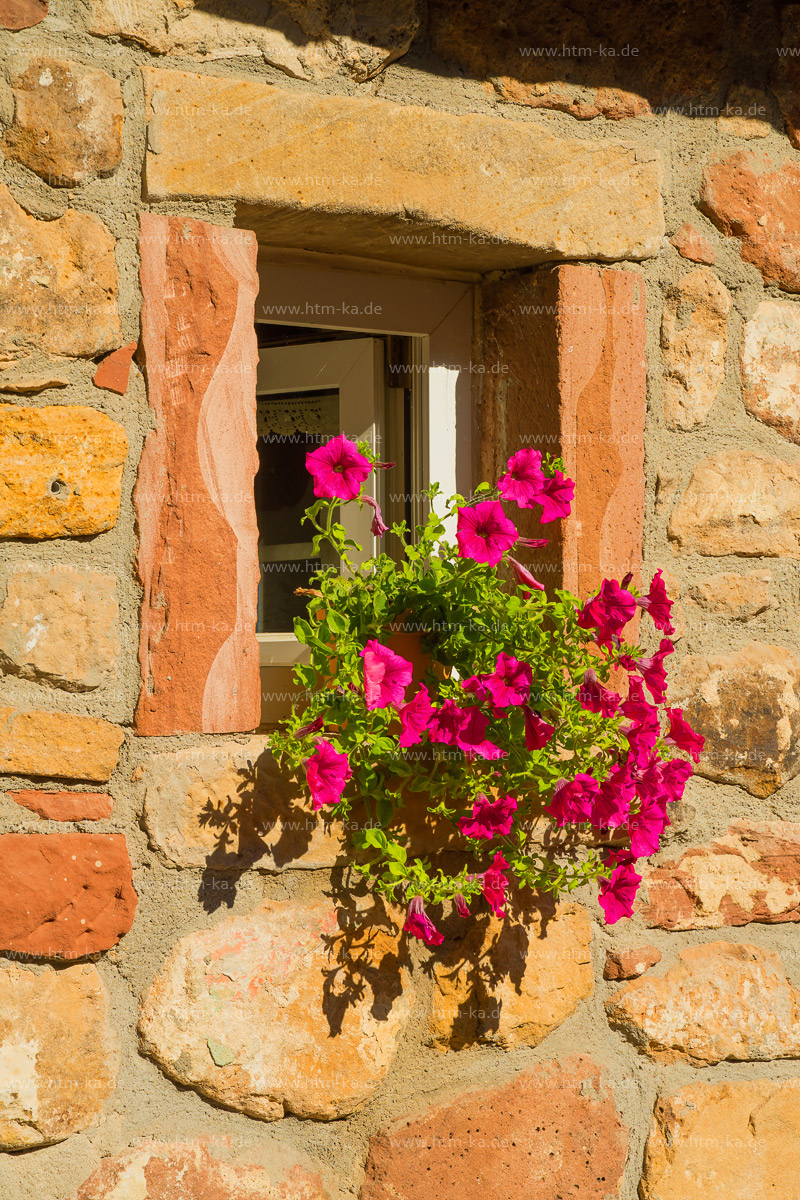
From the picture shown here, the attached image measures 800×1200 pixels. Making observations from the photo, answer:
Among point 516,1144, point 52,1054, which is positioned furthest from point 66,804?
point 516,1144

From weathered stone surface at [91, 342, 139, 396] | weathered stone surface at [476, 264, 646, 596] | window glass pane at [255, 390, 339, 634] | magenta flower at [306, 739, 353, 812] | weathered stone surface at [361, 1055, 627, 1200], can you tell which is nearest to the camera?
magenta flower at [306, 739, 353, 812]

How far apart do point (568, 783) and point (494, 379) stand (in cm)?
77

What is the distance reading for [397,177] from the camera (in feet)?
5.34

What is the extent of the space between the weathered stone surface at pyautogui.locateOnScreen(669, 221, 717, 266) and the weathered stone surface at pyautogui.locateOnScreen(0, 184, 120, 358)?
0.96 m

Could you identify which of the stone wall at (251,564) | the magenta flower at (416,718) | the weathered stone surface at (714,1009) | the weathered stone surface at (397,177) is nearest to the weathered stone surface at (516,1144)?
the stone wall at (251,564)

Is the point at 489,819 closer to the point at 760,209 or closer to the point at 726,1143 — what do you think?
the point at 726,1143

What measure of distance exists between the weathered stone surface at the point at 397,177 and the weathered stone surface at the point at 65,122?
0.06 metres

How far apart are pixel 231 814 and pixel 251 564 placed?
1.20 ft

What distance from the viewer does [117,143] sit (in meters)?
1.49

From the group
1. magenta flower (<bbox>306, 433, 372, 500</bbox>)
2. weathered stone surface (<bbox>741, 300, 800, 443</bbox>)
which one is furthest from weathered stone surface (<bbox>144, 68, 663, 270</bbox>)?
magenta flower (<bbox>306, 433, 372, 500</bbox>)

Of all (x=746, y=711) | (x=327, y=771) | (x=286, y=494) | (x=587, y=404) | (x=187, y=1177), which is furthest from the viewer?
(x=286, y=494)

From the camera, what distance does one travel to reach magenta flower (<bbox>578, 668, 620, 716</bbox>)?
1.52 meters

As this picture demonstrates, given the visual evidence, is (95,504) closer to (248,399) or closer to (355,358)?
(248,399)

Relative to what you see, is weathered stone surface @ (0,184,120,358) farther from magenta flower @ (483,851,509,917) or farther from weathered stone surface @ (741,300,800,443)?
weathered stone surface @ (741,300,800,443)
